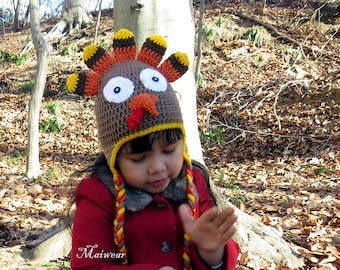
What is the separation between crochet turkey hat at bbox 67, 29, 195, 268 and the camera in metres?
1.81

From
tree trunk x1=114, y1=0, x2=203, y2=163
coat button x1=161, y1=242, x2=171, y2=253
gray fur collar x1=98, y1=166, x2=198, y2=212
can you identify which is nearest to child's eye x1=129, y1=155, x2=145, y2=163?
gray fur collar x1=98, y1=166, x2=198, y2=212

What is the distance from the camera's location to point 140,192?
1.90 meters

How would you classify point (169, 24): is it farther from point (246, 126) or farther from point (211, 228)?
point (246, 126)

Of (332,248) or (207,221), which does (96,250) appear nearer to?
(207,221)

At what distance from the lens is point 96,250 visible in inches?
72.9

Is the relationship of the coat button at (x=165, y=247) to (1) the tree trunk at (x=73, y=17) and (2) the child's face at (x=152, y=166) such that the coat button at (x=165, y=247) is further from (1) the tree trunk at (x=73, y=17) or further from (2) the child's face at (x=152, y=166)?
(1) the tree trunk at (x=73, y=17)

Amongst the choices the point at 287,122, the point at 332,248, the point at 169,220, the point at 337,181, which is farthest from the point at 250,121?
the point at 169,220

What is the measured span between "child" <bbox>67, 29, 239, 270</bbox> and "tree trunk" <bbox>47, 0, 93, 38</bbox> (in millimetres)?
12609

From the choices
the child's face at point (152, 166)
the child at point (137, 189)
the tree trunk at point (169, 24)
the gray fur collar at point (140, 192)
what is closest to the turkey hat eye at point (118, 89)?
the child at point (137, 189)

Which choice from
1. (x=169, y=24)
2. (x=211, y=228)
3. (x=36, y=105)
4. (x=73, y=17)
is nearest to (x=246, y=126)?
(x=36, y=105)

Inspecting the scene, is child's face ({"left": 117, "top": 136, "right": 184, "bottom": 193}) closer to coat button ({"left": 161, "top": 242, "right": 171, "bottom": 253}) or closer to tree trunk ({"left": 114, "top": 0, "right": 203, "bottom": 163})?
coat button ({"left": 161, "top": 242, "right": 171, "bottom": 253})

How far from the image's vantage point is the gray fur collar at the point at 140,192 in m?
1.87

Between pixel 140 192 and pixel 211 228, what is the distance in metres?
0.39

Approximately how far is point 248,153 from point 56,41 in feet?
26.2
